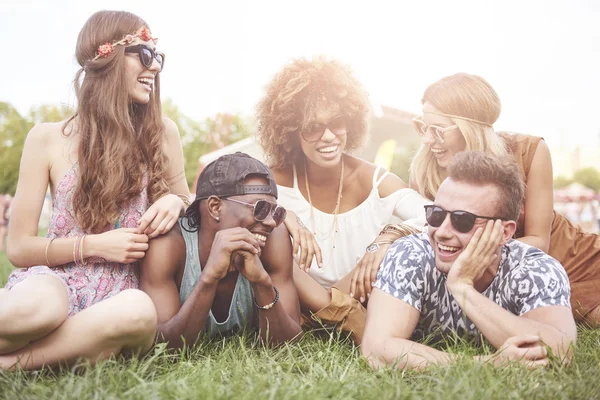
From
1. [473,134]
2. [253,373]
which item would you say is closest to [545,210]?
[473,134]

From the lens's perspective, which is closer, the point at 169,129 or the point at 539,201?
the point at 169,129

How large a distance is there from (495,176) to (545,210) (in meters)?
1.37

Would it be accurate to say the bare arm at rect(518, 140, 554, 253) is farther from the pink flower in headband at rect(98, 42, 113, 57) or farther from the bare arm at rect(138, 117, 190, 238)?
the pink flower in headband at rect(98, 42, 113, 57)

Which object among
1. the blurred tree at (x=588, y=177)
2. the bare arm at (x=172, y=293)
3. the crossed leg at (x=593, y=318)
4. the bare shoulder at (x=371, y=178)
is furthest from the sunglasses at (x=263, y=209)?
the blurred tree at (x=588, y=177)

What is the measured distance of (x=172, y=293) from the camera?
3582mm

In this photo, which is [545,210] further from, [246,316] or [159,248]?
[159,248]

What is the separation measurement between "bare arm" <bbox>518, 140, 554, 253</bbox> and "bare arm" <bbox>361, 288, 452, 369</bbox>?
1650 mm

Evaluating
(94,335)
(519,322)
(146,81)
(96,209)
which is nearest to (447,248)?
(519,322)

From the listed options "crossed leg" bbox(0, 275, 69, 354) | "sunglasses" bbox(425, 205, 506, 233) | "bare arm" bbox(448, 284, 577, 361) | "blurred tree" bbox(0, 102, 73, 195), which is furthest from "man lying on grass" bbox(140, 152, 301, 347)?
"blurred tree" bbox(0, 102, 73, 195)

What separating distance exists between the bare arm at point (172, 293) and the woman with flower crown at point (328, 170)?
1393 mm

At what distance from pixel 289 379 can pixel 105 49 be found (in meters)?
2.56

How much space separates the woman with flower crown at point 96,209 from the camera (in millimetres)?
3121

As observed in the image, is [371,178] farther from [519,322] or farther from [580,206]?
[580,206]

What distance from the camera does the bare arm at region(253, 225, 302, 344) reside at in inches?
141
